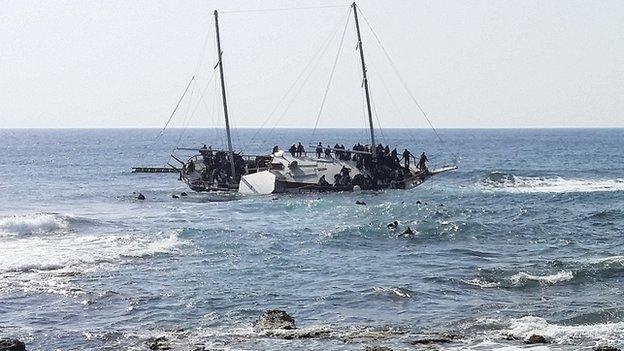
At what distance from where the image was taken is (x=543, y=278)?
30.2 meters

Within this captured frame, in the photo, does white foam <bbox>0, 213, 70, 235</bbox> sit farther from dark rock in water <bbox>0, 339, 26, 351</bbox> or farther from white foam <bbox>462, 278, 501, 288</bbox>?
dark rock in water <bbox>0, 339, 26, 351</bbox>

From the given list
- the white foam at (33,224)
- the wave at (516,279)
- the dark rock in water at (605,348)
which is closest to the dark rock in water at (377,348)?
the dark rock in water at (605,348)

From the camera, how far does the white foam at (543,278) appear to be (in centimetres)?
2990

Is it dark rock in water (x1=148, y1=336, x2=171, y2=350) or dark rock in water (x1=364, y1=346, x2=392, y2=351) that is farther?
dark rock in water (x1=148, y1=336, x2=171, y2=350)

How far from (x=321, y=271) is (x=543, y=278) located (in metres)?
8.14

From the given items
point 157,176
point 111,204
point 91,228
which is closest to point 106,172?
point 157,176

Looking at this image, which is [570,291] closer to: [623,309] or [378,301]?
[623,309]

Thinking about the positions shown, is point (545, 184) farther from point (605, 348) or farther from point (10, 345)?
point (10, 345)

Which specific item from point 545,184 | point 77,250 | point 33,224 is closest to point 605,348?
point 77,250

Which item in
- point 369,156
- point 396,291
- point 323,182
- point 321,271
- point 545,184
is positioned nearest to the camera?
point 396,291

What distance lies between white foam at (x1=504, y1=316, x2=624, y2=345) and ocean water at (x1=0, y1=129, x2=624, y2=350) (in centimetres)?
8

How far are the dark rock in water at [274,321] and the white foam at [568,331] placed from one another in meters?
5.79

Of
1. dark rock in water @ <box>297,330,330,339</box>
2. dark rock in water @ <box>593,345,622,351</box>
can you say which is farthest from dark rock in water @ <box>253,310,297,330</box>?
dark rock in water @ <box>593,345,622,351</box>
